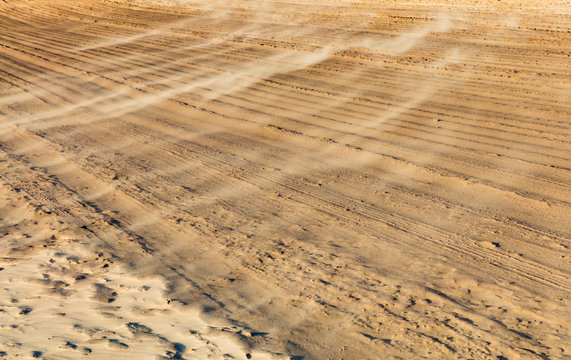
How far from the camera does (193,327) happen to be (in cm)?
390

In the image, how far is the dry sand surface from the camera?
12.7ft

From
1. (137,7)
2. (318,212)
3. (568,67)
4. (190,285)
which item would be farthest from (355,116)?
(137,7)

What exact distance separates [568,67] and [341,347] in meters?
8.21

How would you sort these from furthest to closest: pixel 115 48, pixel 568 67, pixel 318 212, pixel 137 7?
pixel 137 7 < pixel 115 48 < pixel 568 67 < pixel 318 212

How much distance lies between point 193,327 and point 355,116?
17.2 feet

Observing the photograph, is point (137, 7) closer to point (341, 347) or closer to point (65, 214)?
point (65, 214)

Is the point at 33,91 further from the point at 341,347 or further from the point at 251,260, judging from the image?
the point at 341,347

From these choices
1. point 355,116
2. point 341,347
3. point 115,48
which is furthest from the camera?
Result: point 115,48

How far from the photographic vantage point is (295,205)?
19.3 feet

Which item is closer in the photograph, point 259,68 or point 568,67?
point 568,67

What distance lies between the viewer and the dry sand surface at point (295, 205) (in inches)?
153

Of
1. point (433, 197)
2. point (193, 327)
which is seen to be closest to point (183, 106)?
point (433, 197)

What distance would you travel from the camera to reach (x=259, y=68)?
39.1 feet

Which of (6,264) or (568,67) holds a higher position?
(568,67)
